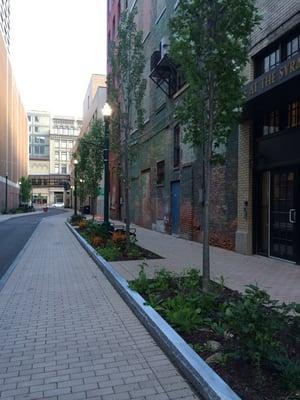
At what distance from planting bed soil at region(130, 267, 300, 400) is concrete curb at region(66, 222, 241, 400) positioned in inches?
5.0

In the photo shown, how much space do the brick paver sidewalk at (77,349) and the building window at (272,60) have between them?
22.5 feet

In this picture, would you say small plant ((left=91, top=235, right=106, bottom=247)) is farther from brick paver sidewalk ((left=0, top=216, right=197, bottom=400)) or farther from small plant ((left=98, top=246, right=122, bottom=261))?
brick paver sidewalk ((left=0, top=216, right=197, bottom=400))

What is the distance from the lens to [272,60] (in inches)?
462

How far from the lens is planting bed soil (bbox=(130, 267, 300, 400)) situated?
3725 millimetres

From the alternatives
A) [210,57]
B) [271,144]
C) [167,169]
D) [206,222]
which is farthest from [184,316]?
[167,169]

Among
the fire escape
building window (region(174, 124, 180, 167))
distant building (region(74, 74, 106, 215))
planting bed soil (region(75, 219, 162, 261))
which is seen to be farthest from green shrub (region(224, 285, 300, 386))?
distant building (region(74, 74, 106, 215))

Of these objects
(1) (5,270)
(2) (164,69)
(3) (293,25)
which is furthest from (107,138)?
(3) (293,25)

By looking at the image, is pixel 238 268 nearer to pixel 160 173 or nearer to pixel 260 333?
pixel 260 333

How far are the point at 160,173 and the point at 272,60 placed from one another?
11.7 m

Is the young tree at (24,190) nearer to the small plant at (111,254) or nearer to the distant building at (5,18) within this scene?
the distant building at (5,18)

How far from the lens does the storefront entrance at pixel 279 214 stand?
35.1ft

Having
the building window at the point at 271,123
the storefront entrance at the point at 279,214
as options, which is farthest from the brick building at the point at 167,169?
the building window at the point at 271,123

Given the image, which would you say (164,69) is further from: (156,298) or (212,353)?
(212,353)

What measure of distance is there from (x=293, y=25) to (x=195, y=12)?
4.47 m
